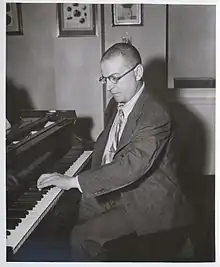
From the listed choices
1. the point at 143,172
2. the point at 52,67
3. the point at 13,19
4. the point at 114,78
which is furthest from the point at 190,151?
the point at 13,19

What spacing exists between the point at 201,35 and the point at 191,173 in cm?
26

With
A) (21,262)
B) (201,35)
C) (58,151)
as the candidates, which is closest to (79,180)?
(58,151)

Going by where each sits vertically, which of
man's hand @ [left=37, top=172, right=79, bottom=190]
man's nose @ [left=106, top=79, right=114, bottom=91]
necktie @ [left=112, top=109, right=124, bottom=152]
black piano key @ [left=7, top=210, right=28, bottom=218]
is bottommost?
black piano key @ [left=7, top=210, right=28, bottom=218]

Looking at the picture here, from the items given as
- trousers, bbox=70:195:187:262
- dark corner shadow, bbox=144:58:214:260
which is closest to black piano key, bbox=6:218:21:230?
trousers, bbox=70:195:187:262

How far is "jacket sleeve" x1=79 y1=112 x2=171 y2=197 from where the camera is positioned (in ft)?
2.89

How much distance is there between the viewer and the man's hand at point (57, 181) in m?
0.88

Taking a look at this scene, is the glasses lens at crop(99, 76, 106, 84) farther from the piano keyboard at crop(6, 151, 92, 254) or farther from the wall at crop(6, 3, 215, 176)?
the piano keyboard at crop(6, 151, 92, 254)

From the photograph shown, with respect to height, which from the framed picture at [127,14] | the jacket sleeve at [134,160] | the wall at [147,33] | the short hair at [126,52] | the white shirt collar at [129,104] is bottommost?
the jacket sleeve at [134,160]

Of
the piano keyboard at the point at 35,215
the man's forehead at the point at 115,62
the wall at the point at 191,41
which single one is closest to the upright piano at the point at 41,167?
the piano keyboard at the point at 35,215

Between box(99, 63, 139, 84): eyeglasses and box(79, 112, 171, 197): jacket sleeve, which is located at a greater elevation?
box(99, 63, 139, 84): eyeglasses

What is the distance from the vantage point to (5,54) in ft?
2.88

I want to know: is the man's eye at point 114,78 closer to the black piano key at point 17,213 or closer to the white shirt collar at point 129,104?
the white shirt collar at point 129,104

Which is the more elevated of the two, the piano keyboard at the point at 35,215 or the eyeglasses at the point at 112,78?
the eyeglasses at the point at 112,78
